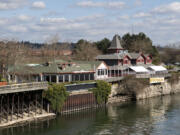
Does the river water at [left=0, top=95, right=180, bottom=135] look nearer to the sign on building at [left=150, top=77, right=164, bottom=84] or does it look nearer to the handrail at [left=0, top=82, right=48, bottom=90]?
the handrail at [left=0, top=82, right=48, bottom=90]

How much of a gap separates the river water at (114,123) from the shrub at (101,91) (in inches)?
80.7

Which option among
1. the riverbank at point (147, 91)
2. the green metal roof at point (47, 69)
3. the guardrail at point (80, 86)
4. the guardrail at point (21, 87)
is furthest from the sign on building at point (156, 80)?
the guardrail at point (21, 87)

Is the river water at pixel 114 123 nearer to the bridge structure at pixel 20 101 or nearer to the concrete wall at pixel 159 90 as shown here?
the bridge structure at pixel 20 101

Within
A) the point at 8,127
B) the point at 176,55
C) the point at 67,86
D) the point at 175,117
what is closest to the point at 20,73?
the point at 67,86

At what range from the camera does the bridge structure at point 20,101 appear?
48.7 meters

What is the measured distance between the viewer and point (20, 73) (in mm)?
64188

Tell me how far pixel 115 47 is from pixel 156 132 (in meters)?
56.2

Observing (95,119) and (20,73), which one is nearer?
(95,119)

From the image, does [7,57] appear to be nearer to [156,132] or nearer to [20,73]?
[20,73]

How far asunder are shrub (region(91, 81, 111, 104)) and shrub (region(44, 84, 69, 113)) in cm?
878

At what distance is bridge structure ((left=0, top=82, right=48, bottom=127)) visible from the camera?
48.7 m

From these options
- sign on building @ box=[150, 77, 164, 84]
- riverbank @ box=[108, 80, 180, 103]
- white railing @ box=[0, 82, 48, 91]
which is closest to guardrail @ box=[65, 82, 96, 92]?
white railing @ box=[0, 82, 48, 91]

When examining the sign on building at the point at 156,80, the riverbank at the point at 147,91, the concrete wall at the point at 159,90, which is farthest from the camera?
the sign on building at the point at 156,80

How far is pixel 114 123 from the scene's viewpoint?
50312mm
